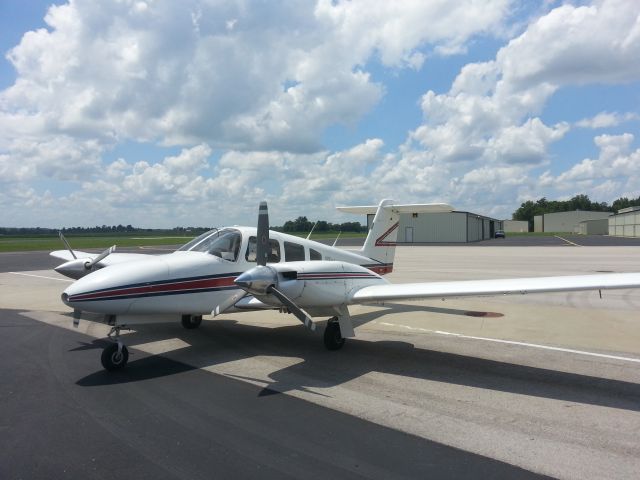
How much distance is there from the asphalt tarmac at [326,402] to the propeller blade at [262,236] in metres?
1.87

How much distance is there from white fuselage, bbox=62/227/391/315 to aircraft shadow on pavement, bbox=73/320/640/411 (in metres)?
1.01

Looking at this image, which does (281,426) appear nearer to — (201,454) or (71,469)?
(201,454)

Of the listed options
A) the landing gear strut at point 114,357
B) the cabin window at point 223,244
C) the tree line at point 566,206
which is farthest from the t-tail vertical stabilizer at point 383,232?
the tree line at point 566,206

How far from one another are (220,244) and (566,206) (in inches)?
7316

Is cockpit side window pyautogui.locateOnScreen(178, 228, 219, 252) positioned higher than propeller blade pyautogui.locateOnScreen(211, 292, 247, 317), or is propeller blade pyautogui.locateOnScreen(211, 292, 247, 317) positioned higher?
cockpit side window pyautogui.locateOnScreen(178, 228, 219, 252)

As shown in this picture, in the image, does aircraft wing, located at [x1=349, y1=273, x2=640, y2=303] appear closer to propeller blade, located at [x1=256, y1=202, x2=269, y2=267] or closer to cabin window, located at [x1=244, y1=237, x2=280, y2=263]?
propeller blade, located at [x1=256, y1=202, x2=269, y2=267]

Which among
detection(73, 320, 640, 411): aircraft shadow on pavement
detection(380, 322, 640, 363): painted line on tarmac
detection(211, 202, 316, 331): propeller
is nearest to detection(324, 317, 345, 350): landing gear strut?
detection(73, 320, 640, 411): aircraft shadow on pavement

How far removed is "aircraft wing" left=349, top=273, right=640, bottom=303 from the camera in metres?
7.20

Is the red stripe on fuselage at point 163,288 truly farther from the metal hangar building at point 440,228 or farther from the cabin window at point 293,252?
the metal hangar building at point 440,228

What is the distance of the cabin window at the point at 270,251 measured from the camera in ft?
32.0

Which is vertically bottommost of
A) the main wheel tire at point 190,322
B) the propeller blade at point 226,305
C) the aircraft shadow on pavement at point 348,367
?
the aircraft shadow on pavement at point 348,367

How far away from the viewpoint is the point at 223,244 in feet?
31.5

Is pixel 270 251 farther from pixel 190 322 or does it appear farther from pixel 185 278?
pixel 190 322

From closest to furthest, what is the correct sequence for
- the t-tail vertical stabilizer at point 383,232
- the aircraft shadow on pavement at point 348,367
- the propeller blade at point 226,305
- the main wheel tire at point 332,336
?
the aircraft shadow on pavement at point 348,367 → the propeller blade at point 226,305 → the main wheel tire at point 332,336 → the t-tail vertical stabilizer at point 383,232
